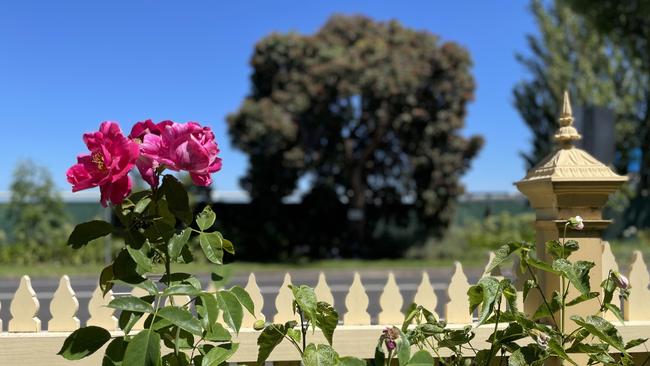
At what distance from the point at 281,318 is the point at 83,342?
113 centimetres

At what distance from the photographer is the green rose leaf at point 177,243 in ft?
5.63

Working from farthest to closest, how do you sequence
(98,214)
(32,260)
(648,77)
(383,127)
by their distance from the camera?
(648,77) → (98,214) → (383,127) → (32,260)

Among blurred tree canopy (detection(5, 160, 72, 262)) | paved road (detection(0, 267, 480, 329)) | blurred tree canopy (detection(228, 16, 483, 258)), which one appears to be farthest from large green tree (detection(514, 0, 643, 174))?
blurred tree canopy (detection(5, 160, 72, 262))

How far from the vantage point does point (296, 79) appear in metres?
17.3

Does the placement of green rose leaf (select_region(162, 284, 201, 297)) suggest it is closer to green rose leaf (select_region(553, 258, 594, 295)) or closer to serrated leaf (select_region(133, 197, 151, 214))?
serrated leaf (select_region(133, 197, 151, 214))

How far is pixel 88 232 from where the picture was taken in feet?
5.72

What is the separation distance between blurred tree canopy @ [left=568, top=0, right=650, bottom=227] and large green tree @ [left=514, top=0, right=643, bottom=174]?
0.83 ft

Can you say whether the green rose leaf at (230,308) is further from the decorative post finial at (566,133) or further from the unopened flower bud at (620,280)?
the decorative post finial at (566,133)

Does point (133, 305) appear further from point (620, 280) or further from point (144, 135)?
point (620, 280)

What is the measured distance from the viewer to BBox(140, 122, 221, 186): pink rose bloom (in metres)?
1.71

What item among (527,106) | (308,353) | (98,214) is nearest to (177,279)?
(308,353)

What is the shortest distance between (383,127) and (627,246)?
7678mm

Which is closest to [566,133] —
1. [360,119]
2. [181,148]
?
[181,148]

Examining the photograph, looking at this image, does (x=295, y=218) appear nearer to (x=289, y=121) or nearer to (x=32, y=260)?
(x=289, y=121)
